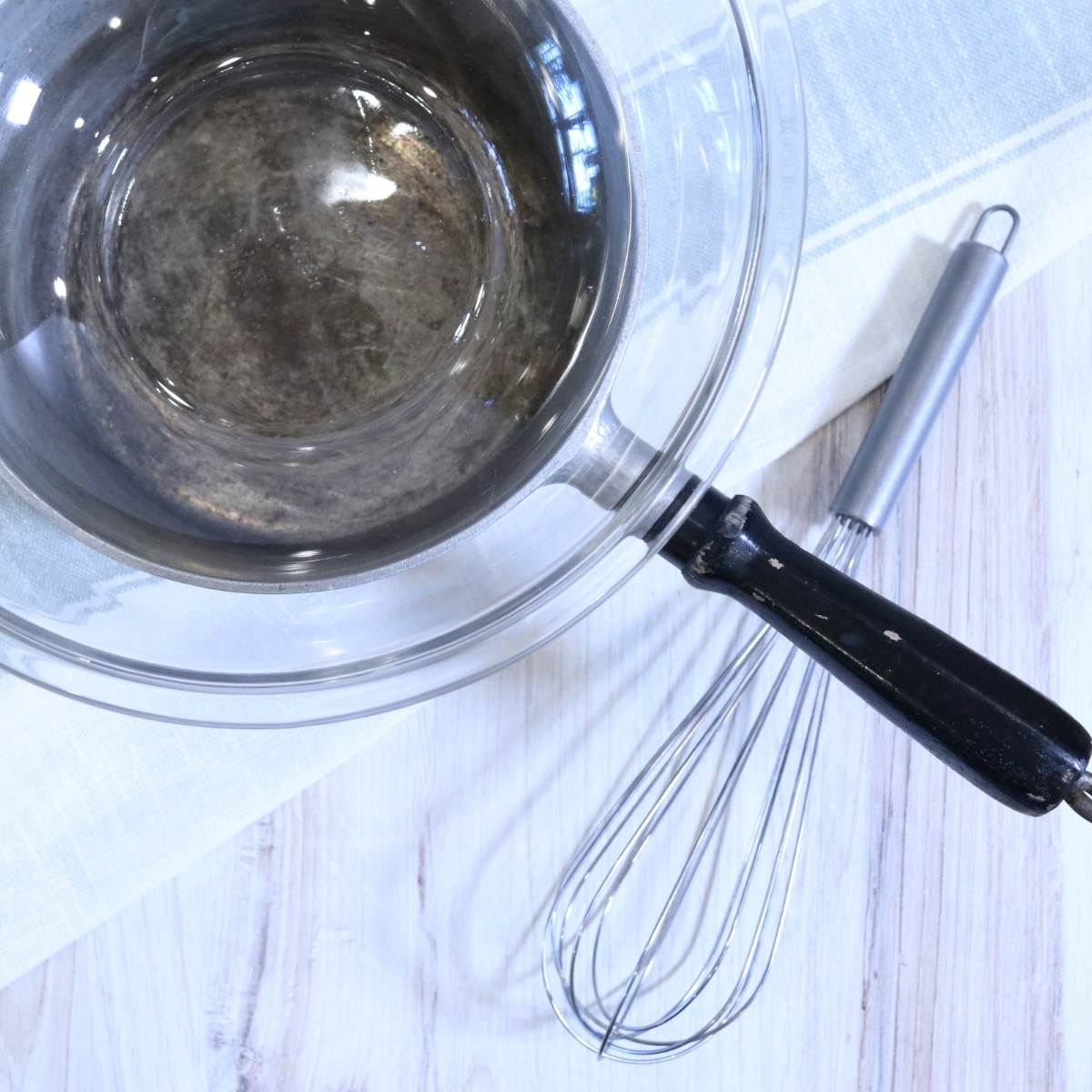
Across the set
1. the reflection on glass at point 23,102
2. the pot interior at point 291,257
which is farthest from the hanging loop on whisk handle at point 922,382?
the reflection on glass at point 23,102

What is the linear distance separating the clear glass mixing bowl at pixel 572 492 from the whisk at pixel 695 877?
118mm

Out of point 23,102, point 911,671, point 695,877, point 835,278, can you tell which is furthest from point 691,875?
point 23,102

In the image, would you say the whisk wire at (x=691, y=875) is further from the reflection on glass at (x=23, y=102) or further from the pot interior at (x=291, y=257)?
the reflection on glass at (x=23, y=102)

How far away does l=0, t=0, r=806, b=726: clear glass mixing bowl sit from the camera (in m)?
0.43

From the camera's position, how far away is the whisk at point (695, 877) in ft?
1.70

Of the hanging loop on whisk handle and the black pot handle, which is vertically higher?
the hanging loop on whisk handle

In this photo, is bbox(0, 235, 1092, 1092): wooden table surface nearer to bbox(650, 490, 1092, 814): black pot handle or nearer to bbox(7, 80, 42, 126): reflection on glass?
bbox(650, 490, 1092, 814): black pot handle

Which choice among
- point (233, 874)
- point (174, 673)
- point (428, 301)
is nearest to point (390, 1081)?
point (233, 874)

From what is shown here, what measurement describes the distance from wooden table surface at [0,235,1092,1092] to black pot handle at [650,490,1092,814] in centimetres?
11

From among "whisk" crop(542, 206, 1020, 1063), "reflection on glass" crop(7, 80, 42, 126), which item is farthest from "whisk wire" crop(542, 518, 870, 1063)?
"reflection on glass" crop(7, 80, 42, 126)

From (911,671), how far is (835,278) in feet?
0.66

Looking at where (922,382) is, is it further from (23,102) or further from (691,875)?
(23,102)

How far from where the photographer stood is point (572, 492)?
0.46 metres

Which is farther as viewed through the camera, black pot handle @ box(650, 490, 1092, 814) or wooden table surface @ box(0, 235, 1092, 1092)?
wooden table surface @ box(0, 235, 1092, 1092)
